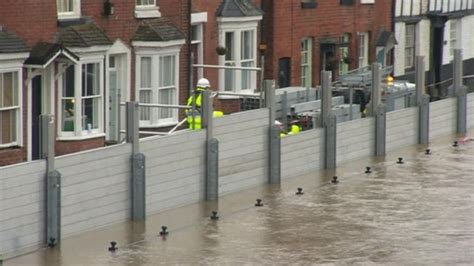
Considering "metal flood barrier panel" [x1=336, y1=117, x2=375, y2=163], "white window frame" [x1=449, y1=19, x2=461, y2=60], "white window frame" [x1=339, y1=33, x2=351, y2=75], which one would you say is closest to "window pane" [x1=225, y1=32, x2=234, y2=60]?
"white window frame" [x1=339, y1=33, x2=351, y2=75]

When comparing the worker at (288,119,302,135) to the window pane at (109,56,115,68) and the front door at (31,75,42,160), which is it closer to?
the window pane at (109,56,115,68)

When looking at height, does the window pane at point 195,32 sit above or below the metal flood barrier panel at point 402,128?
above

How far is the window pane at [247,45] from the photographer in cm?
4553

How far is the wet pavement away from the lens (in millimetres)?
25156

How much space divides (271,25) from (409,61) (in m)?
12.7

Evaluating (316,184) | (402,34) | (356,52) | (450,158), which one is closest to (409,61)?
(402,34)

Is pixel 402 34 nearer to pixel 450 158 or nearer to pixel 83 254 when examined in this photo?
pixel 450 158

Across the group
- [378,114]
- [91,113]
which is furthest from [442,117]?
[91,113]

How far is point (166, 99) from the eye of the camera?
132 ft

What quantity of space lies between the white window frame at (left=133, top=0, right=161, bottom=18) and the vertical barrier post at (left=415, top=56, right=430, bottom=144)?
581cm

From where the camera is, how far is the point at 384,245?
86.6 ft

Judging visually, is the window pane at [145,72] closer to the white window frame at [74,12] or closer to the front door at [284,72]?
the white window frame at [74,12]

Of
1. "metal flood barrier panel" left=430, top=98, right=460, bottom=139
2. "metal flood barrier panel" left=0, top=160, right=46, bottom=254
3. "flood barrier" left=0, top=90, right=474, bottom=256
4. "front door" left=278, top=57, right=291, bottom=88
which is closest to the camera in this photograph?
"metal flood barrier panel" left=0, top=160, right=46, bottom=254

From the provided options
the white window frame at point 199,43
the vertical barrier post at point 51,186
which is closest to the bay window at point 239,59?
the white window frame at point 199,43
